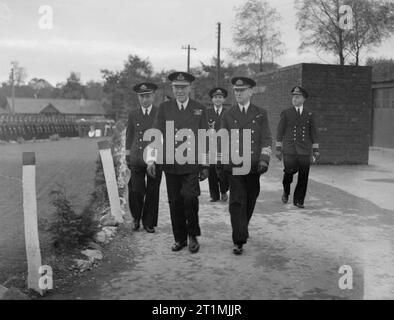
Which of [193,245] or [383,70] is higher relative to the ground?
[383,70]

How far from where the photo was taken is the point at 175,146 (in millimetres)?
5777

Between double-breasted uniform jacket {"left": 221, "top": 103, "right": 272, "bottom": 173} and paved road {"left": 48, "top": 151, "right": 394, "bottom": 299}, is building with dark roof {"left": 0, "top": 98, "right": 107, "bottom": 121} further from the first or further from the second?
double-breasted uniform jacket {"left": 221, "top": 103, "right": 272, "bottom": 173}

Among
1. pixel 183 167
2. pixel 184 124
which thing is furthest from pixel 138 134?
pixel 183 167

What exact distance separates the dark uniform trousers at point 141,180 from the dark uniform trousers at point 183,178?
825 millimetres

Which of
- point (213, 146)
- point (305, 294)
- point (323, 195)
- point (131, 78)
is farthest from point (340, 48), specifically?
point (131, 78)

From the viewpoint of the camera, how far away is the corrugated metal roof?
8862 centimetres

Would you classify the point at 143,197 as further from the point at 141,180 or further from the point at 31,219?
the point at 31,219

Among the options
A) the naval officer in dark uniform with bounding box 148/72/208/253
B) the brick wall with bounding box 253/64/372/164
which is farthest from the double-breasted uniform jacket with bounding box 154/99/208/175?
the brick wall with bounding box 253/64/372/164

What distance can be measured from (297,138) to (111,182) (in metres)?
3.17

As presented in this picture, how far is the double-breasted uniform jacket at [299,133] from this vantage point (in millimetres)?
8484

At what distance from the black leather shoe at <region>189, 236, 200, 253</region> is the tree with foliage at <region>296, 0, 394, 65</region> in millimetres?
19167

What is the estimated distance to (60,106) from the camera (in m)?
91.4

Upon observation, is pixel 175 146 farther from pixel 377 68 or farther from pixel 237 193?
pixel 377 68

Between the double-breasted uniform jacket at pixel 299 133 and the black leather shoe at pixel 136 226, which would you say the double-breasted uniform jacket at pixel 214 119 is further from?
the black leather shoe at pixel 136 226
